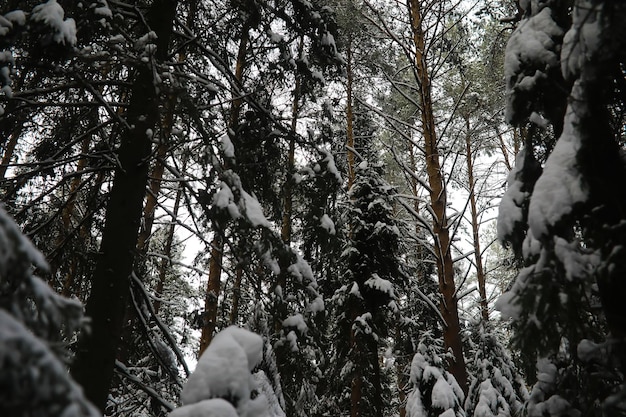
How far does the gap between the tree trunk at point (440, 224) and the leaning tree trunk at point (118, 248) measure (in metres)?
4.32

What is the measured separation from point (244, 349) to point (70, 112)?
3416 mm

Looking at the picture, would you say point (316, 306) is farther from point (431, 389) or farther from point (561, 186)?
point (431, 389)

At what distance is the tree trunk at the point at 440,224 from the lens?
5.95m

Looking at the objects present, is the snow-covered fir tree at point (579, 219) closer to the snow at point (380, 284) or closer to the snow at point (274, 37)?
the snow at point (274, 37)

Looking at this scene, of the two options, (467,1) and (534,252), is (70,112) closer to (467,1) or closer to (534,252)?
(534,252)

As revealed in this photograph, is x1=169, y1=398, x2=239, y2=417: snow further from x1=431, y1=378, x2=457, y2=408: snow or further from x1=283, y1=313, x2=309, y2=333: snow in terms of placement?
x1=431, y1=378, x2=457, y2=408: snow

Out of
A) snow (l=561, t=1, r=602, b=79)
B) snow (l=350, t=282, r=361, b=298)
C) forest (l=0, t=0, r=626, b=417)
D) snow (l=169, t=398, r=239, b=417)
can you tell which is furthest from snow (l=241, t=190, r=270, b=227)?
snow (l=350, t=282, r=361, b=298)

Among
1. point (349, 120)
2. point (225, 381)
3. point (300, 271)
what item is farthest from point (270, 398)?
point (349, 120)

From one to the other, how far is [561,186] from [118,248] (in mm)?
3404

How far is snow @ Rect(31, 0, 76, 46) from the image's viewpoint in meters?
2.77

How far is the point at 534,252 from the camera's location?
8.91ft

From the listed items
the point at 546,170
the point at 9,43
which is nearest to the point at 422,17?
the point at 546,170

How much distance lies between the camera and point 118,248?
11.6ft

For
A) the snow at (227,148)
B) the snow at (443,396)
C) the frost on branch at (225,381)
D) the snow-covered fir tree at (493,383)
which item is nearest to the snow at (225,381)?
the frost on branch at (225,381)
